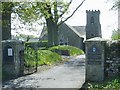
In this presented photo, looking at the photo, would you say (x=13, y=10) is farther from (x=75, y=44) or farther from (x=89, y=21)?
(x=89, y=21)

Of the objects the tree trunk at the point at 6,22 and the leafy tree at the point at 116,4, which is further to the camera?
the tree trunk at the point at 6,22

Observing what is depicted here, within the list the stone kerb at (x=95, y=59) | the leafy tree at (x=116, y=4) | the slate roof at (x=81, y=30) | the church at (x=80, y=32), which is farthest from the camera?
the slate roof at (x=81, y=30)

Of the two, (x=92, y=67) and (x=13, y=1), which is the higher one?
(x=13, y=1)

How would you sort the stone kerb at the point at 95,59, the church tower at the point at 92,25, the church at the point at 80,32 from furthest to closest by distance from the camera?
the church tower at the point at 92,25
the church at the point at 80,32
the stone kerb at the point at 95,59

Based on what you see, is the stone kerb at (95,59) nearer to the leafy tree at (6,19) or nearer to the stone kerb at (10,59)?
the stone kerb at (10,59)

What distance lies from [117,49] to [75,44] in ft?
156

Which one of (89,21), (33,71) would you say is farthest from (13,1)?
(89,21)

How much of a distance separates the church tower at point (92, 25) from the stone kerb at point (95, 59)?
5126 centimetres

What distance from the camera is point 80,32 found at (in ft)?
216

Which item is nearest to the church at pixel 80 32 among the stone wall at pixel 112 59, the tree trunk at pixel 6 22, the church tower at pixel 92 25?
the church tower at pixel 92 25

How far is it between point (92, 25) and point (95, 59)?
5207cm

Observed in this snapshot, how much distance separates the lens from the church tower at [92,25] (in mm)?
63188

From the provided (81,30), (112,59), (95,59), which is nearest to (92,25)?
(81,30)

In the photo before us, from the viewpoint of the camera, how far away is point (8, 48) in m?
13.8
